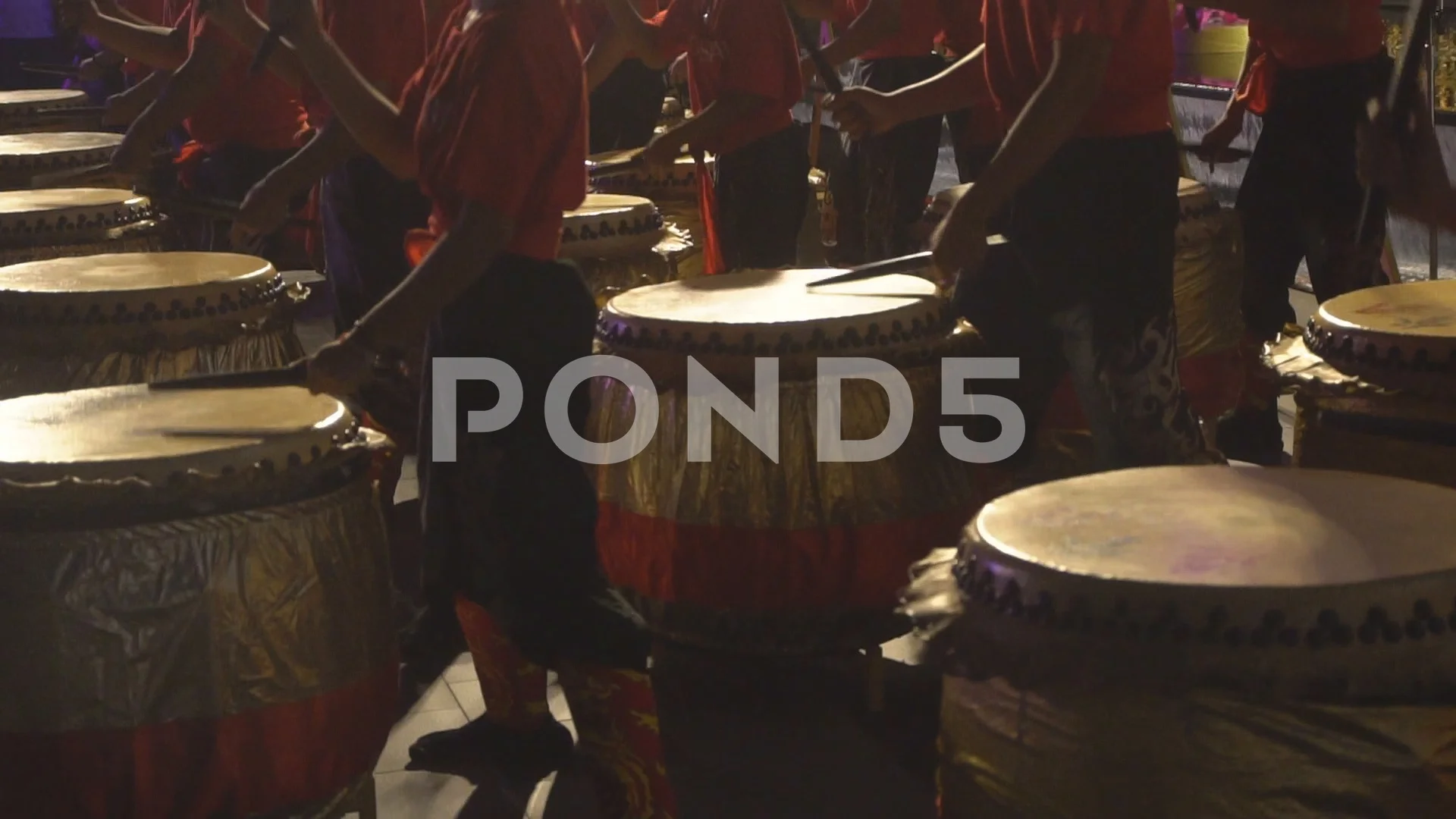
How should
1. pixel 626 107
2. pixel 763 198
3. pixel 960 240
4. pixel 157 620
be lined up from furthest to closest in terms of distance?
pixel 626 107
pixel 763 198
pixel 960 240
pixel 157 620

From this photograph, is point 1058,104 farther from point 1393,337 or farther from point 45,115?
point 45,115

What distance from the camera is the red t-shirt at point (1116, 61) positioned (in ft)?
7.35

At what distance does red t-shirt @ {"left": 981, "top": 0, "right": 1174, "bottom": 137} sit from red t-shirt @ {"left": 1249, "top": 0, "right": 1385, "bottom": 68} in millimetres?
1021

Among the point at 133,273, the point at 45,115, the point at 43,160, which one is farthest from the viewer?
the point at 45,115

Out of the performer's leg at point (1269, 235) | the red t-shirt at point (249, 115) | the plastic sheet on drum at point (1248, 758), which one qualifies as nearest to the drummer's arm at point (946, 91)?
the performer's leg at point (1269, 235)

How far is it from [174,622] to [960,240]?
1.12 metres

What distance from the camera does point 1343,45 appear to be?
127 inches

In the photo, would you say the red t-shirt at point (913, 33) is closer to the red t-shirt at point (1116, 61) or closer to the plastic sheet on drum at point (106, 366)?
the red t-shirt at point (1116, 61)

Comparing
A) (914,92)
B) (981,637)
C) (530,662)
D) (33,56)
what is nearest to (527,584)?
(530,662)

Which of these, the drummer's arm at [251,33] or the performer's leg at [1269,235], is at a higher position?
the drummer's arm at [251,33]

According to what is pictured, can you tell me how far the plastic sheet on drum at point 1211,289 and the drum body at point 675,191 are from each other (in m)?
1.56

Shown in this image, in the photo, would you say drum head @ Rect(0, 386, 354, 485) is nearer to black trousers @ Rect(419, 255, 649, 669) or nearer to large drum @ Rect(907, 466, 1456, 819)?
black trousers @ Rect(419, 255, 649, 669)

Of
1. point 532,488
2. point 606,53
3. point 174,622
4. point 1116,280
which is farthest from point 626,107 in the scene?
point 174,622

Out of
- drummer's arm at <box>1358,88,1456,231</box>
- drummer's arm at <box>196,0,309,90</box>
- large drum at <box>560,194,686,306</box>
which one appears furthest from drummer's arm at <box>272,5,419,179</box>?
drummer's arm at <box>1358,88,1456,231</box>
